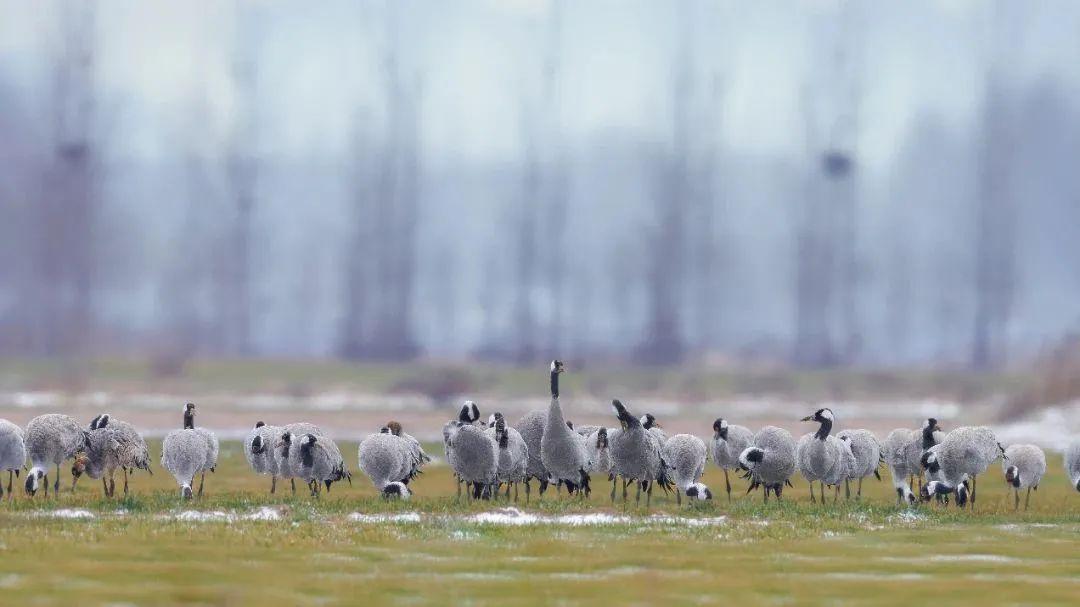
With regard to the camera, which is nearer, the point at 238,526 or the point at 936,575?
the point at 936,575

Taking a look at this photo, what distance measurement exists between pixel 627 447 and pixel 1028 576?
11.1m

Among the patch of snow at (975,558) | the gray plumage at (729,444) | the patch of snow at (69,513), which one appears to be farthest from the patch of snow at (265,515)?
the patch of snow at (975,558)

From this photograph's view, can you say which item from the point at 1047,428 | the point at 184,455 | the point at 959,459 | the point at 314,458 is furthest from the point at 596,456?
the point at 1047,428

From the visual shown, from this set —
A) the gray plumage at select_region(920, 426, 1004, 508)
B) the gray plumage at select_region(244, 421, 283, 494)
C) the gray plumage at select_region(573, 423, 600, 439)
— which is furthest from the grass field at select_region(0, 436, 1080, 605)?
the gray plumage at select_region(573, 423, 600, 439)

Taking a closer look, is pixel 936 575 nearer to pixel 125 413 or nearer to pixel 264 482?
pixel 264 482

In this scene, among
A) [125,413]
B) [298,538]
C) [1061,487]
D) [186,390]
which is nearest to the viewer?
[298,538]

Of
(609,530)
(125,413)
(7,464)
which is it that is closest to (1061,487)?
(609,530)

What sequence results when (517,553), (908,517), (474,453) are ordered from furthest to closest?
(474,453) → (908,517) → (517,553)

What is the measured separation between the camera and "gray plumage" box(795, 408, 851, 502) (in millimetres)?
30844

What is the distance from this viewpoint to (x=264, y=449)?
3175 cm

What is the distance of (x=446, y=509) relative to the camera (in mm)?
27094

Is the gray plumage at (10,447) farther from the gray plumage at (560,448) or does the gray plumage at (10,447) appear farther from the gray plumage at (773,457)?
the gray plumage at (773,457)

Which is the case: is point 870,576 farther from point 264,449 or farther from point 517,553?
point 264,449

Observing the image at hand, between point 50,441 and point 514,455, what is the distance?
32.5ft
